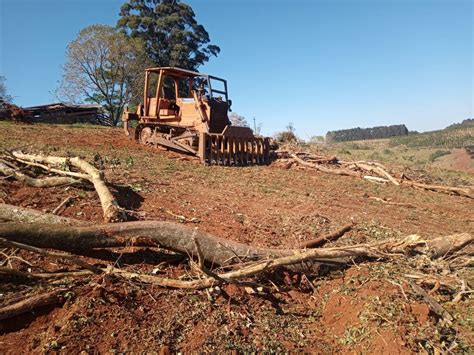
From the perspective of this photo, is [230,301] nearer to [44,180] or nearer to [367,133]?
[44,180]

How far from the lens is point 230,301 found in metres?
3.37

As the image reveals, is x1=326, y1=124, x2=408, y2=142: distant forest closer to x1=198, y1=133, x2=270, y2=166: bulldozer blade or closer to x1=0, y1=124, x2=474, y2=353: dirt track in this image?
x1=198, y1=133, x2=270, y2=166: bulldozer blade

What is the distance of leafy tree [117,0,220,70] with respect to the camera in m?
30.1

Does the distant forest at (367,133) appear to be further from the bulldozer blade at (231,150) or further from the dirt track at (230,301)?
the dirt track at (230,301)

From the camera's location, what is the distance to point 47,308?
9.39 ft

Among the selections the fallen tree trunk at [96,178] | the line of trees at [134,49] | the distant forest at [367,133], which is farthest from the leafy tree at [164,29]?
the fallen tree trunk at [96,178]

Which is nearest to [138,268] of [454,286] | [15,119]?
[454,286]

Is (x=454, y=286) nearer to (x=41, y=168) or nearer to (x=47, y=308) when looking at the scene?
(x=47, y=308)

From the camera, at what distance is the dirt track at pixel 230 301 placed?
2766 mm

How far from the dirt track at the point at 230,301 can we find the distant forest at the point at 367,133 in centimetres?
2997

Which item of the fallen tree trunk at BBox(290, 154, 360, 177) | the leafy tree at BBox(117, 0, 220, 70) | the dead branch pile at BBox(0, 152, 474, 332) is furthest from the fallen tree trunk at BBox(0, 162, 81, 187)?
the leafy tree at BBox(117, 0, 220, 70)

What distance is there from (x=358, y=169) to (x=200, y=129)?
5.26m

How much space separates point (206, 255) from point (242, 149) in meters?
7.77

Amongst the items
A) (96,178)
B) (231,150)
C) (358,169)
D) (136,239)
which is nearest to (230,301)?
(136,239)
